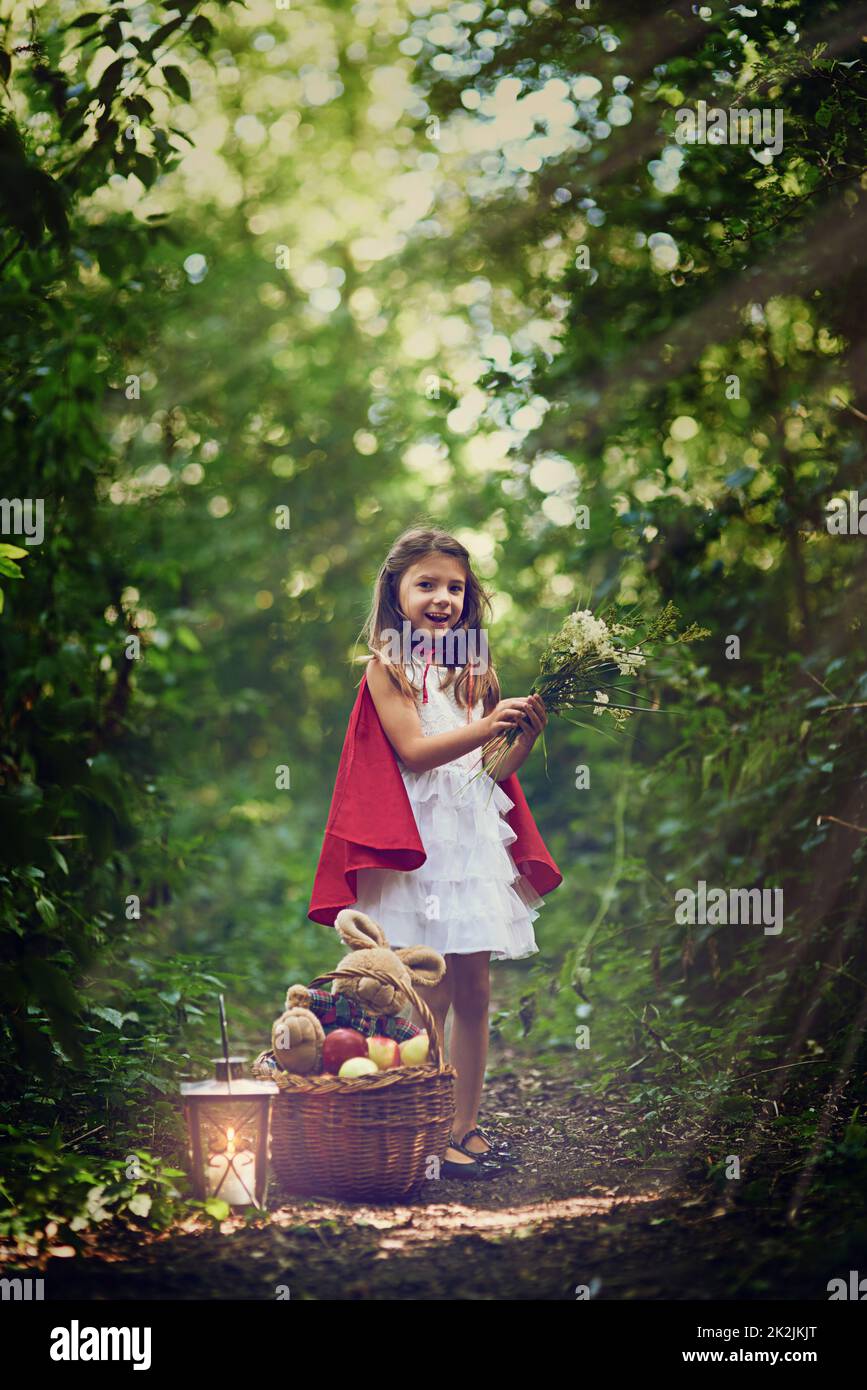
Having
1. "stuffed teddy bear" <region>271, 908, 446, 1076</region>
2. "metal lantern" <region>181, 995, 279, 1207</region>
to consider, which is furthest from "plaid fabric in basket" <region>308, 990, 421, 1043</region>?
"metal lantern" <region>181, 995, 279, 1207</region>

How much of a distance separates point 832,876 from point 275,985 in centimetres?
310

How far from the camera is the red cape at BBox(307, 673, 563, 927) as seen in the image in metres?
3.60

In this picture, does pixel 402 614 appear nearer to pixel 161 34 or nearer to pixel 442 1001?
pixel 442 1001

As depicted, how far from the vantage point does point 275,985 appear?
6.32 metres

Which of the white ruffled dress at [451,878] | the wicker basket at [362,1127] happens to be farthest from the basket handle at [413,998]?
the white ruffled dress at [451,878]

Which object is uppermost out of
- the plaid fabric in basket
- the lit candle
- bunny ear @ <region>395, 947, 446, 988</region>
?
bunny ear @ <region>395, 947, 446, 988</region>

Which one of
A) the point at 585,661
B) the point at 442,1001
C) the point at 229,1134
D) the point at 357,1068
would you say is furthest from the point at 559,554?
the point at 229,1134

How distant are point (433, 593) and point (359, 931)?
106 cm

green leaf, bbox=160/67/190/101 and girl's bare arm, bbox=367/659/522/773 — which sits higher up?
green leaf, bbox=160/67/190/101

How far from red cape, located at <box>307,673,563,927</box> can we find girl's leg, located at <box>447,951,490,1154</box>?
0.40 m

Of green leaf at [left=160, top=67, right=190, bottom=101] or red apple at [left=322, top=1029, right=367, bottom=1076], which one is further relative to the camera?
green leaf at [left=160, top=67, right=190, bottom=101]

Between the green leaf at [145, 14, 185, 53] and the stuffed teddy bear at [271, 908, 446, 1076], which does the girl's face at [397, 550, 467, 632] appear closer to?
the stuffed teddy bear at [271, 908, 446, 1076]

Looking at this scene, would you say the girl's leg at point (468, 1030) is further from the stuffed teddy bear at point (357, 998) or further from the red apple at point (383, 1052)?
the red apple at point (383, 1052)
